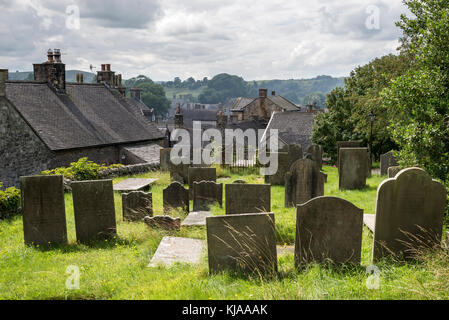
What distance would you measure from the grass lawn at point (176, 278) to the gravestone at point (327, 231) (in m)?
0.25

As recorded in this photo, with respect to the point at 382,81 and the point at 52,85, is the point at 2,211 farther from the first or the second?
the point at 382,81

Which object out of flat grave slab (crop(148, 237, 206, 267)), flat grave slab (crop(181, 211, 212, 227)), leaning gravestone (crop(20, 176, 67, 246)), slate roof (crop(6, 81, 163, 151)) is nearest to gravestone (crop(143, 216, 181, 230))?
flat grave slab (crop(181, 211, 212, 227))

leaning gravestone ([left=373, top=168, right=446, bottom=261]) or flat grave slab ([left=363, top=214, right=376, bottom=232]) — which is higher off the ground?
leaning gravestone ([left=373, top=168, right=446, bottom=261])

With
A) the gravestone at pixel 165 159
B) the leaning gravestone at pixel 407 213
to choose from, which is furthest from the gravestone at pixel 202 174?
the gravestone at pixel 165 159

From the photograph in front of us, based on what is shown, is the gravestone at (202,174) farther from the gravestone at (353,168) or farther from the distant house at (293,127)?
the distant house at (293,127)

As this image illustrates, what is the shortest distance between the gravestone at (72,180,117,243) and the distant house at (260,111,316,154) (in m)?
26.7

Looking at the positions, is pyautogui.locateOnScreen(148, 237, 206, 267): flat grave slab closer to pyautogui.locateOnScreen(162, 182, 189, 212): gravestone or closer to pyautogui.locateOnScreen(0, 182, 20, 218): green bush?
pyautogui.locateOnScreen(162, 182, 189, 212): gravestone

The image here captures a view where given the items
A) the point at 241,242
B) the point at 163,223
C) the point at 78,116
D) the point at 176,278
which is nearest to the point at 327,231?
the point at 241,242

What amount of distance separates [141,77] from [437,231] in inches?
6871

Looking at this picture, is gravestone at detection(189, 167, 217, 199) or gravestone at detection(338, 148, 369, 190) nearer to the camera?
gravestone at detection(189, 167, 217, 199)

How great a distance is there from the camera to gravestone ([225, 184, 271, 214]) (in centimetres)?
852

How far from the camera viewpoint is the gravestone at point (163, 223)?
827cm

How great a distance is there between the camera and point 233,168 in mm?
19641
